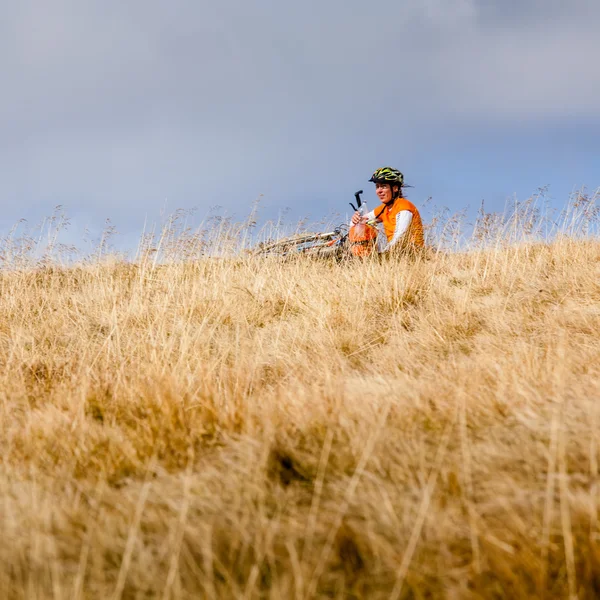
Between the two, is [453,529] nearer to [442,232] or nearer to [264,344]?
[264,344]


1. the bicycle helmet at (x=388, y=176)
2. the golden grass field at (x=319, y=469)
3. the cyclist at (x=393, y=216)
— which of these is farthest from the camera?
the bicycle helmet at (x=388, y=176)

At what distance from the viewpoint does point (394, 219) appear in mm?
6637

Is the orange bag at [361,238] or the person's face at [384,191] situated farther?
the person's face at [384,191]

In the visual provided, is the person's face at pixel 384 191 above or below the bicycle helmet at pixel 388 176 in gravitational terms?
below

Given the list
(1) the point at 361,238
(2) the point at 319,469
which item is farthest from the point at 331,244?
(2) the point at 319,469

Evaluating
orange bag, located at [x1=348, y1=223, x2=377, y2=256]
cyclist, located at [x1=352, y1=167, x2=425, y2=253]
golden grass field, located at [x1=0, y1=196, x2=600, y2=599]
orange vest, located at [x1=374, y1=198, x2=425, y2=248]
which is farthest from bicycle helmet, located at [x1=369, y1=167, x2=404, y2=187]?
golden grass field, located at [x1=0, y1=196, x2=600, y2=599]

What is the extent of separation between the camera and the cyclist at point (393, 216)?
20.4ft

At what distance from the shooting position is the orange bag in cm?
632

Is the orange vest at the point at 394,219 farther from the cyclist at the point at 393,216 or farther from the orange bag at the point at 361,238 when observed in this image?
the orange bag at the point at 361,238

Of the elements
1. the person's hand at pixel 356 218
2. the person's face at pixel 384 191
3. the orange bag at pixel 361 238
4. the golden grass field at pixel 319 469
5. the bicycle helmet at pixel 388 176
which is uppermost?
the bicycle helmet at pixel 388 176

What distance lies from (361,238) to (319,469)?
5.11 metres

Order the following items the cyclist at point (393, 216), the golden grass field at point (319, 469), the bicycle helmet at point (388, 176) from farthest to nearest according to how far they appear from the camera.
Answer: the bicycle helmet at point (388, 176) → the cyclist at point (393, 216) → the golden grass field at point (319, 469)

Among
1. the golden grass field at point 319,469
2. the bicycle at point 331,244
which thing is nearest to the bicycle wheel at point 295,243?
the bicycle at point 331,244

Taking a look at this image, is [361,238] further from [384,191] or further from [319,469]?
[319,469]
